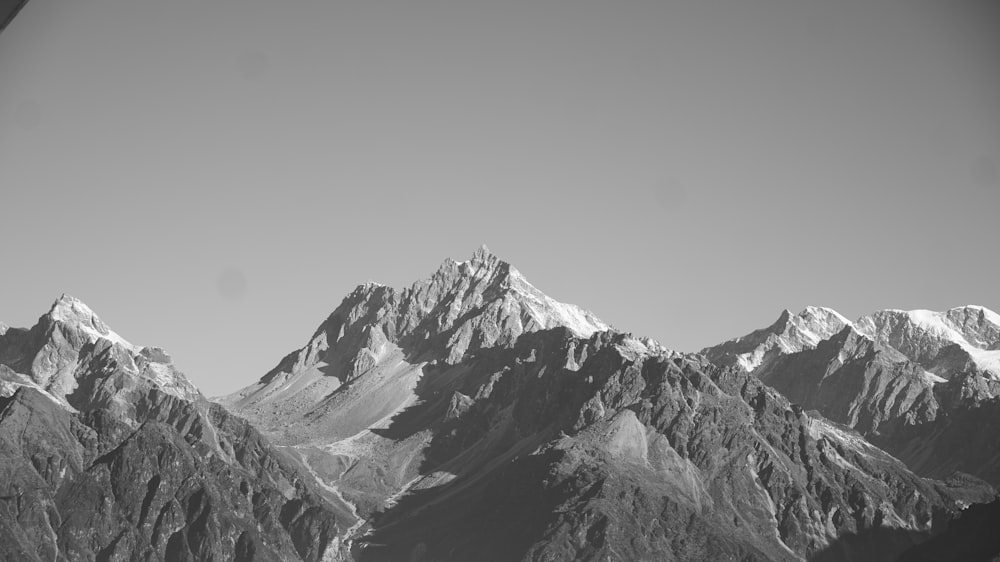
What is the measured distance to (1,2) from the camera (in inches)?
916

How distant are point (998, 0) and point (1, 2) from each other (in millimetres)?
20111

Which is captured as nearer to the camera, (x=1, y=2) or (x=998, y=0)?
(x=1, y=2)

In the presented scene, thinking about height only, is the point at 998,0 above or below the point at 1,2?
above

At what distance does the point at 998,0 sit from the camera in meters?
31.8
